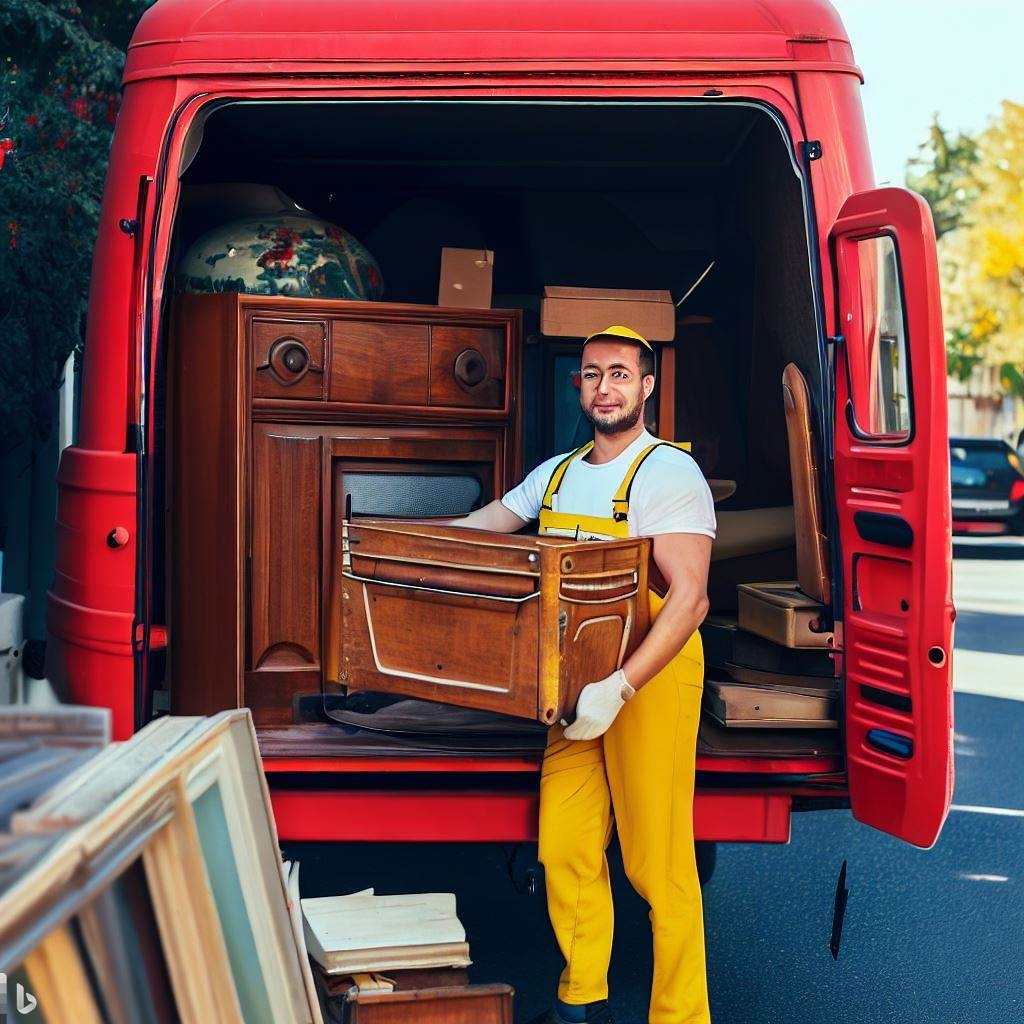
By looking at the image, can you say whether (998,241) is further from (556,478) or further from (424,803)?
(424,803)

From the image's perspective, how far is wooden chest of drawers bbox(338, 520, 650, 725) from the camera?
3186 millimetres

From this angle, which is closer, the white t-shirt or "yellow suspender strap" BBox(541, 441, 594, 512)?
the white t-shirt

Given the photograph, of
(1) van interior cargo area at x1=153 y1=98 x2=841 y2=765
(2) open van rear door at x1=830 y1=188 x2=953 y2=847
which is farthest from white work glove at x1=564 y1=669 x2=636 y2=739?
(1) van interior cargo area at x1=153 y1=98 x2=841 y2=765

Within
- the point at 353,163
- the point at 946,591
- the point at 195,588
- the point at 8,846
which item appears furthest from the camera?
the point at 353,163

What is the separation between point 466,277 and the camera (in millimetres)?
4695

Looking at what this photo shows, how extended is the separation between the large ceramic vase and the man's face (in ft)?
2.91

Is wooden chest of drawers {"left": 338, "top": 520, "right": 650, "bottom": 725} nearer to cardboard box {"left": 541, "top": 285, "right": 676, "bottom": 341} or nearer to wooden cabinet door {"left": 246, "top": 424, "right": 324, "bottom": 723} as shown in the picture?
wooden cabinet door {"left": 246, "top": 424, "right": 324, "bottom": 723}

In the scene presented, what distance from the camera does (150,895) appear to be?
1.66 metres

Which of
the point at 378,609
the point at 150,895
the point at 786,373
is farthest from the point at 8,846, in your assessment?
the point at 786,373

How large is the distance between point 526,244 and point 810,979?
2916 millimetres

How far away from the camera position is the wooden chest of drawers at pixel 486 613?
3186 mm

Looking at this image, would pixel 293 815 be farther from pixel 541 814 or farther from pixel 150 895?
pixel 150 895

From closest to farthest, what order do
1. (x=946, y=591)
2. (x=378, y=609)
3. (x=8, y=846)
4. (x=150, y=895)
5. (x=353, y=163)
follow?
(x=8, y=846)
(x=150, y=895)
(x=946, y=591)
(x=378, y=609)
(x=353, y=163)


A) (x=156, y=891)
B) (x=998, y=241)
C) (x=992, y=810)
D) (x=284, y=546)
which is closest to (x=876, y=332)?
(x=284, y=546)
